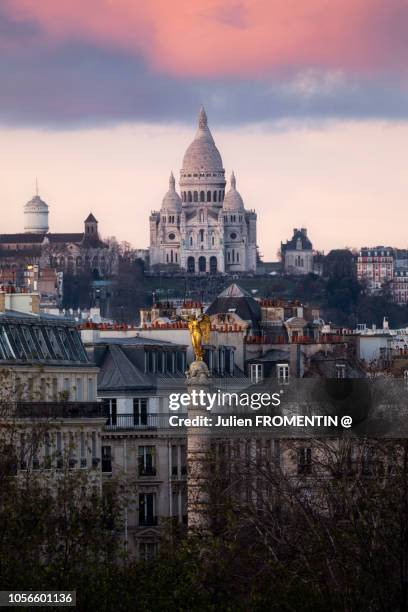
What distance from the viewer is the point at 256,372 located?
85312mm

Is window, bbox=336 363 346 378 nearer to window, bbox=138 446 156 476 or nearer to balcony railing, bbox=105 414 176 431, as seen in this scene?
balcony railing, bbox=105 414 176 431

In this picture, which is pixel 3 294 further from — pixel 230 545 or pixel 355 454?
pixel 230 545

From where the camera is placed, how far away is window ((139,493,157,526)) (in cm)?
7338

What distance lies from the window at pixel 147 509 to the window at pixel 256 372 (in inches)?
394

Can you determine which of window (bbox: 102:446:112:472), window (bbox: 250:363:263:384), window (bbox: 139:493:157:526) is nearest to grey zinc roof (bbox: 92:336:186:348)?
window (bbox: 250:363:263:384)

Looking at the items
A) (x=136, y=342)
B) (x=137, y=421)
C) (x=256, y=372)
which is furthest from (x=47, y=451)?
(x=256, y=372)

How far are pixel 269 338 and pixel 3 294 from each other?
53.0 feet

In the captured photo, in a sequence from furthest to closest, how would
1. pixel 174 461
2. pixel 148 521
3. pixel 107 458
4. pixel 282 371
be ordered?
pixel 282 371
pixel 174 461
pixel 107 458
pixel 148 521

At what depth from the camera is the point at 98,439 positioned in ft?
232

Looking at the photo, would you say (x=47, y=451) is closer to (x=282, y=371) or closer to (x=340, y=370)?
(x=340, y=370)

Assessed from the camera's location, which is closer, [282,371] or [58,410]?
[58,410]

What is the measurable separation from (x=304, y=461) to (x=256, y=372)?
53.5ft

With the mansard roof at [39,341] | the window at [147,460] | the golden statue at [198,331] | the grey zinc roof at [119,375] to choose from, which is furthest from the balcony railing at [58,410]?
the golden statue at [198,331]

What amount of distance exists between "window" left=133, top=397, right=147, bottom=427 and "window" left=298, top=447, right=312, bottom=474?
6.48 m
